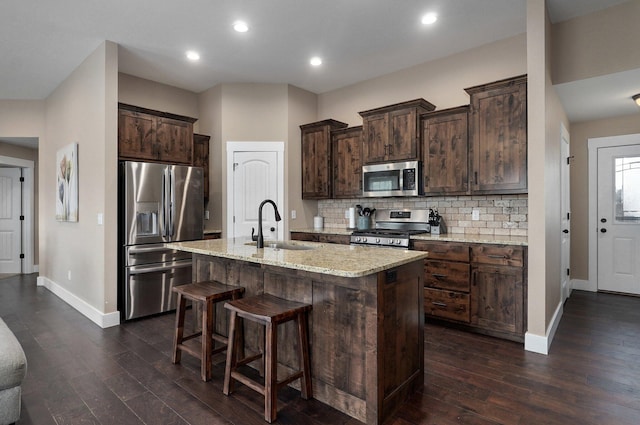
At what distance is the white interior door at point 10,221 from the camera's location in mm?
6680

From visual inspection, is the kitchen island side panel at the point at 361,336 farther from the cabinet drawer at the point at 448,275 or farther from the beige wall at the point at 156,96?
the beige wall at the point at 156,96

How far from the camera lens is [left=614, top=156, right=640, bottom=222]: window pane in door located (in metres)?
4.69

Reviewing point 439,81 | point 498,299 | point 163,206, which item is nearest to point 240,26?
point 163,206

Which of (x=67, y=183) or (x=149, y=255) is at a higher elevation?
(x=67, y=183)

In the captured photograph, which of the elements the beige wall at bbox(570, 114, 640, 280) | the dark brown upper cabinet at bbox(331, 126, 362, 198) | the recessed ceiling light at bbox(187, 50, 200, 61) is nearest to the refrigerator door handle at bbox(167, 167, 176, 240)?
the recessed ceiling light at bbox(187, 50, 200, 61)

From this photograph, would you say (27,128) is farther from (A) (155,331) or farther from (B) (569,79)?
(B) (569,79)

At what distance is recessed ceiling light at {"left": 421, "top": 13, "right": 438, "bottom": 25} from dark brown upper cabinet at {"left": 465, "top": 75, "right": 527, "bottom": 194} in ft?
2.59

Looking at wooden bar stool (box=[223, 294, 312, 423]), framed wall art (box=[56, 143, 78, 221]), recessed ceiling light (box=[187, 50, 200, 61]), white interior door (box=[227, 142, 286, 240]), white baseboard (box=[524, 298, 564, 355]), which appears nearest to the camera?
wooden bar stool (box=[223, 294, 312, 423])

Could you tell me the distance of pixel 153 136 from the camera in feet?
14.1

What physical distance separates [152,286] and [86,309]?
0.82m

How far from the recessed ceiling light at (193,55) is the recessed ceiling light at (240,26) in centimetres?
82

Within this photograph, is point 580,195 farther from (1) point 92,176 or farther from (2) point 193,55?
(1) point 92,176

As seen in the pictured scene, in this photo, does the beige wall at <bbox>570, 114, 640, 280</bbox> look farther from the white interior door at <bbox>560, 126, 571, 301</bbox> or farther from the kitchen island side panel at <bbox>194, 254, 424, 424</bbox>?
the kitchen island side panel at <bbox>194, 254, 424, 424</bbox>

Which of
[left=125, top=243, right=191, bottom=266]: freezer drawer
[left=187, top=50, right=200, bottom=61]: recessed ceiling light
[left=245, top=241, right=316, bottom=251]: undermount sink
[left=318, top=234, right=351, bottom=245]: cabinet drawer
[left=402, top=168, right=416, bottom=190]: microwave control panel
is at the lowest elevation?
[left=125, top=243, right=191, bottom=266]: freezer drawer
